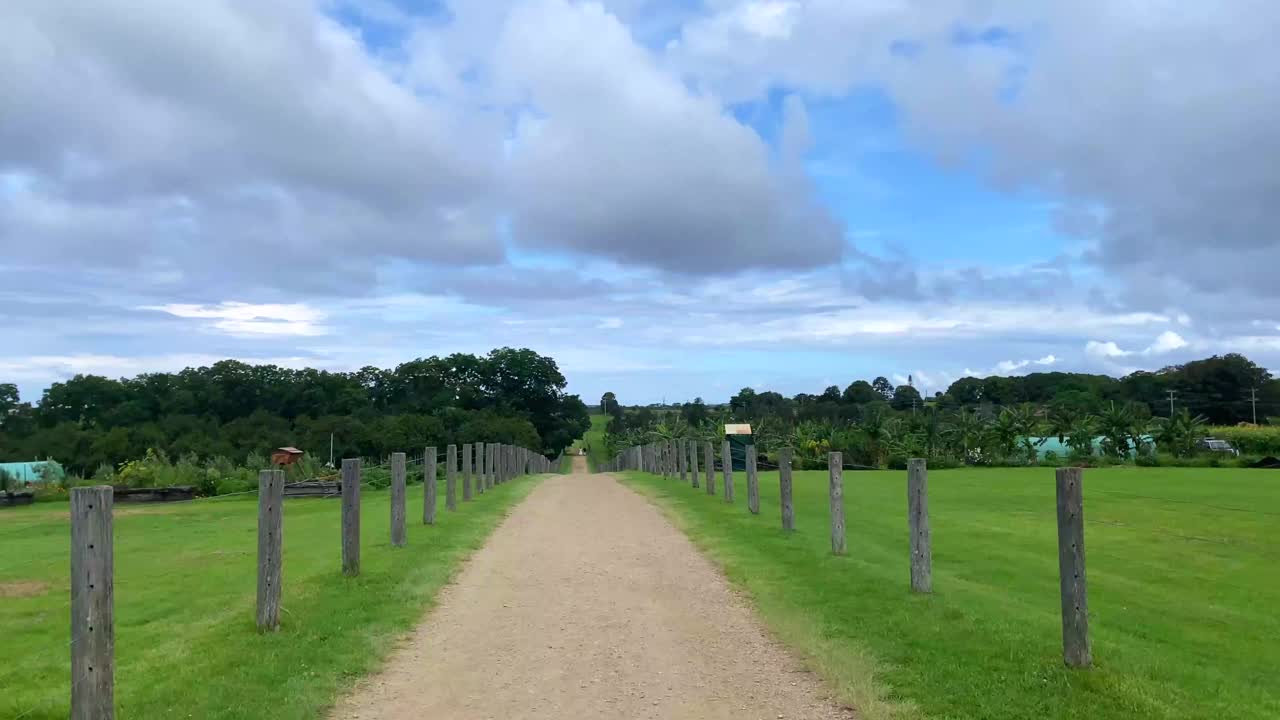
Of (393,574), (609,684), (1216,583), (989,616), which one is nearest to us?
(609,684)

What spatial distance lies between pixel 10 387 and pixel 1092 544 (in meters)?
98.6

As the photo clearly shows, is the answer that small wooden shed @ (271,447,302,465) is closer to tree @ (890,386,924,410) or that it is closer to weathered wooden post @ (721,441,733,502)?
weathered wooden post @ (721,441,733,502)

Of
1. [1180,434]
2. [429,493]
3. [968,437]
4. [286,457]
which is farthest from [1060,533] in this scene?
[1180,434]

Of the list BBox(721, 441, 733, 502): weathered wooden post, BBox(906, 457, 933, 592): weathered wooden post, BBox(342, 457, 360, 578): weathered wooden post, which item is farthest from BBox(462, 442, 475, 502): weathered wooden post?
BBox(906, 457, 933, 592): weathered wooden post

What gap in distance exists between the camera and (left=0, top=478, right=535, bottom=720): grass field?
6441 millimetres

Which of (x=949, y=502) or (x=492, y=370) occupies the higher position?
(x=492, y=370)

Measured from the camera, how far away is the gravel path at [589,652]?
6227 mm

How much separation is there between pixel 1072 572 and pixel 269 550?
6309 millimetres

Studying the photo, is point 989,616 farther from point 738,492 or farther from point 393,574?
point 738,492

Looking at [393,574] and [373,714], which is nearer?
[373,714]

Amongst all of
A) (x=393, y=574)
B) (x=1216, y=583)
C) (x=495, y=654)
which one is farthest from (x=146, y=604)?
(x=1216, y=583)

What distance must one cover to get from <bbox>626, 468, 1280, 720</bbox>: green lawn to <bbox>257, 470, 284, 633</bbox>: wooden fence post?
420 cm

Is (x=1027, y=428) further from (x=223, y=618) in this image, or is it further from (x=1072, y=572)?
(x=223, y=618)

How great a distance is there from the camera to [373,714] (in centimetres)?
608
